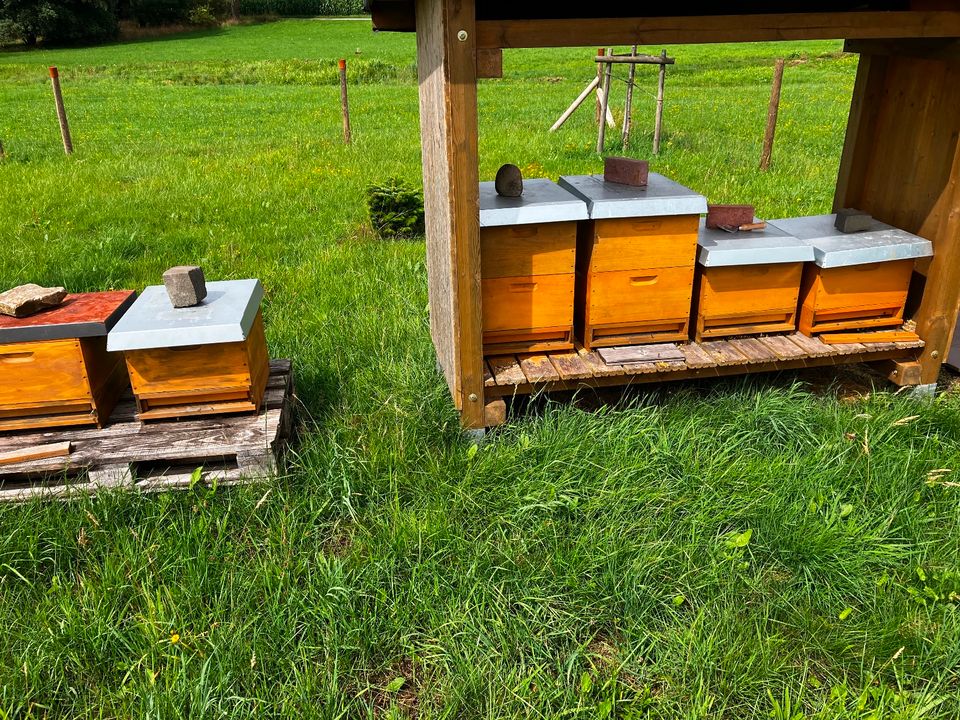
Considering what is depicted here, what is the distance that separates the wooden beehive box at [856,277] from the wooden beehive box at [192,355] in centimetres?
319

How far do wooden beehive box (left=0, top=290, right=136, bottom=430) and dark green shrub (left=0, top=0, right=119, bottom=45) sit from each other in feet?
147

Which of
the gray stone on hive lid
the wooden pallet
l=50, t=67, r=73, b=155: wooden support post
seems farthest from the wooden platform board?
l=50, t=67, r=73, b=155: wooden support post

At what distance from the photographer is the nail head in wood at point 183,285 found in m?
3.64

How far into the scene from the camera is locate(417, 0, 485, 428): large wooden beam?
11.1 ft

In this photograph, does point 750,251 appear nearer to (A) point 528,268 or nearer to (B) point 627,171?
(B) point 627,171

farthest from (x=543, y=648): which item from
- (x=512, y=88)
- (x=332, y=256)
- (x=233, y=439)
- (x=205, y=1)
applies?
(x=205, y=1)

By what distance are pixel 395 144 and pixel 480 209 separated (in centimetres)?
867

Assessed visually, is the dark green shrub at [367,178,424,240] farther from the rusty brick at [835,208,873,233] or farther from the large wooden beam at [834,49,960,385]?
the rusty brick at [835,208,873,233]

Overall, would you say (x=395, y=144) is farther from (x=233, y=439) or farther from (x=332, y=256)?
(x=233, y=439)

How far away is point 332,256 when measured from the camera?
23.0 ft

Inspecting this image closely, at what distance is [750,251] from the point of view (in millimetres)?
4160

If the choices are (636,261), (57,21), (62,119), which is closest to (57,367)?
(636,261)

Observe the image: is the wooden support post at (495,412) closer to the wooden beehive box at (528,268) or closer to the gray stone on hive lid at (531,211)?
the wooden beehive box at (528,268)

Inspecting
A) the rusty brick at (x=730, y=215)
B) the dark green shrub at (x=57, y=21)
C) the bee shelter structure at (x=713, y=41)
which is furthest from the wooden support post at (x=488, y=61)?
the dark green shrub at (x=57, y=21)
